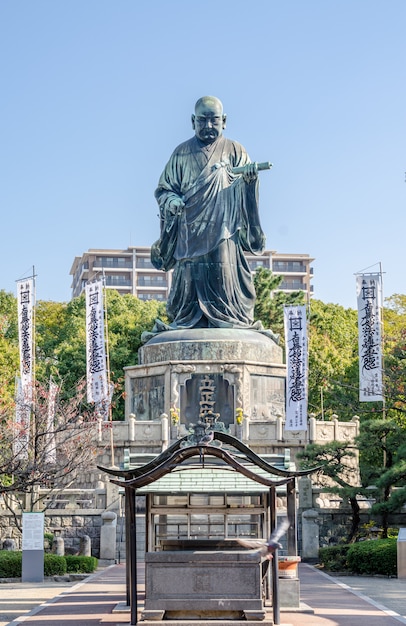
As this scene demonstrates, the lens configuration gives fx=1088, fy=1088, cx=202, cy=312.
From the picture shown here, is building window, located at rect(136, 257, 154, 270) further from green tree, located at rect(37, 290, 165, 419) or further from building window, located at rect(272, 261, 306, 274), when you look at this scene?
green tree, located at rect(37, 290, 165, 419)

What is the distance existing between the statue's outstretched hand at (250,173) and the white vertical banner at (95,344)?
236 inches

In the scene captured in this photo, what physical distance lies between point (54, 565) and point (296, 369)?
12.5 m

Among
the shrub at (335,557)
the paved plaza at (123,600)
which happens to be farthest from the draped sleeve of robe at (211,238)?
the paved plaza at (123,600)

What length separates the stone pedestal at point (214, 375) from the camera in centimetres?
3381

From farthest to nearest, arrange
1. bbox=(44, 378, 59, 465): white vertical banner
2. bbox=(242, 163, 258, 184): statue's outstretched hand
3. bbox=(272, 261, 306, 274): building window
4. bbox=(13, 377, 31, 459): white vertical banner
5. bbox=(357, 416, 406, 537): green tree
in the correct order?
1. bbox=(272, 261, 306, 274): building window
2. bbox=(242, 163, 258, 184): statue's outstretched hand
3. bbox=(13, 377, 31, 459): white vertical banner
4. bbox=(44, 378, 59, 465): white vertical banner
5. bbox=(357, 416, 406, 537): green tree

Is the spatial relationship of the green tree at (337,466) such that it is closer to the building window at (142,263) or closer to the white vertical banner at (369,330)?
the white vertical banner at (369,330)

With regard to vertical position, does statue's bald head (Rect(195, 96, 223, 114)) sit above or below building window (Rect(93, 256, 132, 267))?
below

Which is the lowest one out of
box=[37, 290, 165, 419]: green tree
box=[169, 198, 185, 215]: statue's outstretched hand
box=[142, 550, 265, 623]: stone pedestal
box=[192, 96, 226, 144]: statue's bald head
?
box=[142, 550, 265, 623]: stone pedestal

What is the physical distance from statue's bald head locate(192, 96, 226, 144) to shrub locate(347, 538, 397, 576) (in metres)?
16.5

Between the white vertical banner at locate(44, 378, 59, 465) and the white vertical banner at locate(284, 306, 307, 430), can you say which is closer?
the white vertical banner at locate(44, 378, 59, 465)

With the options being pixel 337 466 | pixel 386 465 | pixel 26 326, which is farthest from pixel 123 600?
pixel 26 326

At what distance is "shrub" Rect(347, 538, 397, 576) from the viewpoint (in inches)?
917

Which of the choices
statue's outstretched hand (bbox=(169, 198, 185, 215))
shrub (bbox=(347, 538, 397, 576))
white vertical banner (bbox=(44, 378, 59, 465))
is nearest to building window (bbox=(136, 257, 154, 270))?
white vertical banner (bbox=(44, 378, 59, 465))

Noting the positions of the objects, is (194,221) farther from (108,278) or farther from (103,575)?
(108,278)
